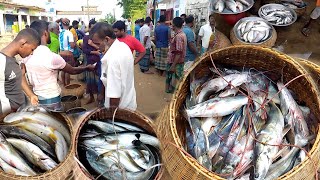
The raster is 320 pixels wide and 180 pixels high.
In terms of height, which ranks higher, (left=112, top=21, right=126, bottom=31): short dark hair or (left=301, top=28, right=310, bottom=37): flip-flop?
(left=112, top=21, right=126, bottom=31): short dark hair

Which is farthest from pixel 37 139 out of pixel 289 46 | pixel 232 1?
pixel 289 46

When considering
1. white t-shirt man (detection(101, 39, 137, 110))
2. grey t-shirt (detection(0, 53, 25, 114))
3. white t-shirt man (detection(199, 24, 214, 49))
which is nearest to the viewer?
grey t-shirt (detection(0, 53, 25, 114))

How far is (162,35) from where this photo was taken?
26.2 ft

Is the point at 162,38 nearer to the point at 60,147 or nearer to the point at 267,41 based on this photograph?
the point at 267,41

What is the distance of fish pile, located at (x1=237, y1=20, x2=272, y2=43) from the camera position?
331 centimetres

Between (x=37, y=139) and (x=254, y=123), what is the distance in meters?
1.50

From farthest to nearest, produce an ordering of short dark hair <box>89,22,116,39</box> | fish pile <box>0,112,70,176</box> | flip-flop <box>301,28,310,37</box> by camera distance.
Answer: flip-flop <box>301,28,310,37</box>, short dark hair <box>89,22,116,39</box>, fish pile <box>0,112,70,176</box>

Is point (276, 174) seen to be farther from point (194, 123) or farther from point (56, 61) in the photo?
point (56, 61)

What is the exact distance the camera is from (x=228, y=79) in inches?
78.3

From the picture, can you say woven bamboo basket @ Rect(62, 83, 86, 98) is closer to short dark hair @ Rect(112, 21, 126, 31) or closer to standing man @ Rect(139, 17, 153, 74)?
short dark hair @ Rect(112, 21, 126, 31)

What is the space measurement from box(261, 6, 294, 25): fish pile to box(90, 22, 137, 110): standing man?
1.95 metres

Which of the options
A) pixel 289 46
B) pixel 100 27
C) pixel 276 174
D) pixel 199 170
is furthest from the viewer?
pixel 289 46

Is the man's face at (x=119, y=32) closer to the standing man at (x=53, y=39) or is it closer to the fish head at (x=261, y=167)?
the standing man at (x=53, y=39)

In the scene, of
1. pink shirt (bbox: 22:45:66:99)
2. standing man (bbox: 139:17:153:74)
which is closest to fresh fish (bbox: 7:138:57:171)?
pink shirt (bbox: 22:45:66:99)
